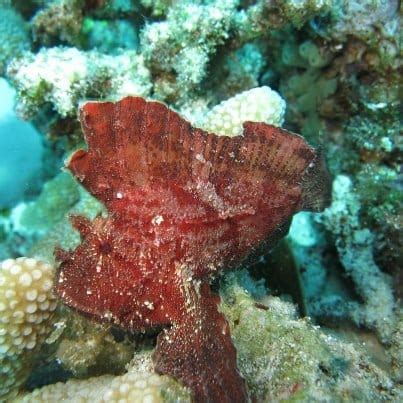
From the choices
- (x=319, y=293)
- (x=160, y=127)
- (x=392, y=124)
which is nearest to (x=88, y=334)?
(x=160, y=127)

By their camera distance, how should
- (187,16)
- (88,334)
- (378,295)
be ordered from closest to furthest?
(88,334)
(187,16)
(378,295)

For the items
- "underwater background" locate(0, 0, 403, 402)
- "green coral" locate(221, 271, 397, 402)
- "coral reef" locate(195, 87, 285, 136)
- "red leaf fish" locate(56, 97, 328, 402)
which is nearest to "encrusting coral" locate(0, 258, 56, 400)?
"underwater background" locate(0, 0, 403, 402)

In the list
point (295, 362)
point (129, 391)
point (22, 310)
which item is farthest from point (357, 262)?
point (22, 310)

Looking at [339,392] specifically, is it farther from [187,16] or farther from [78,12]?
[78,12]

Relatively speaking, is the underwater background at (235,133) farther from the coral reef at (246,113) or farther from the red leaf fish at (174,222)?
the red leaf fish at (174,222)

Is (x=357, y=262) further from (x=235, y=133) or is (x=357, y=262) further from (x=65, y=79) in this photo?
(x=65, y=79)

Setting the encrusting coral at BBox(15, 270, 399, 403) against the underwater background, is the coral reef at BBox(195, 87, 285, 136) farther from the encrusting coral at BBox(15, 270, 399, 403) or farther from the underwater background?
the encrusting coral at BBox(15, 270, 399, 403)

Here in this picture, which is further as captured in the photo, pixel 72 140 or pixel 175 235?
pixel 72 140
